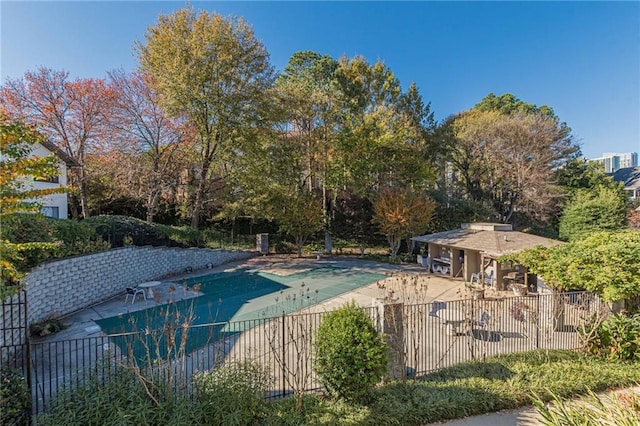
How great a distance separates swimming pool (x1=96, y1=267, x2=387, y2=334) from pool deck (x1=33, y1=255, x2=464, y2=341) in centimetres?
41

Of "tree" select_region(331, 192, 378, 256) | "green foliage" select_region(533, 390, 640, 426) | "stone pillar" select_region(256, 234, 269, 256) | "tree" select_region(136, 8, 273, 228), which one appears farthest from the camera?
"tree" select_region(331, 192, 378, 256)

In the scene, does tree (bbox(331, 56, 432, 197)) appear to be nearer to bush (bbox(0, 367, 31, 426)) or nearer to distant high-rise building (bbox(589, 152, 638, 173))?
bush (bbox(0, 367, 31, 426))

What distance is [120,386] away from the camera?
4.31 metres

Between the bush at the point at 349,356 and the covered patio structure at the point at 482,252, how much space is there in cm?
848

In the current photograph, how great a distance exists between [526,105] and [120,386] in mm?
37256

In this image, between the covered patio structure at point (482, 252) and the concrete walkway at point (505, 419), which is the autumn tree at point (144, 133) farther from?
the concrete walkway at point (505, 419)

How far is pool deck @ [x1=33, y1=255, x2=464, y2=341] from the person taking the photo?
7.94 m

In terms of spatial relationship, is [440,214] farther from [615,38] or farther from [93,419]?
[93,419]

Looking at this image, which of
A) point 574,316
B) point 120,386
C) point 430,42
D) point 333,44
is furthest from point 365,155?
point 120,386

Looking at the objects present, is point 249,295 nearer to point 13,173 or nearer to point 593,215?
point 13,173

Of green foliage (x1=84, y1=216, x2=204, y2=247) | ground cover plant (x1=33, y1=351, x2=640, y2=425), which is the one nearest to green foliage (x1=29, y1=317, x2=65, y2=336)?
green foliage (x1=84, y1=216, x2=204, y2=247)

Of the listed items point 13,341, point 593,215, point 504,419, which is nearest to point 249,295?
point 13,341

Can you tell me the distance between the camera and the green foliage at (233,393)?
4234 mm

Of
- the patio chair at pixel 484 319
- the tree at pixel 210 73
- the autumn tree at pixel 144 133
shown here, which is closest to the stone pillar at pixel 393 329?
the patio chair at pixel 484 319
